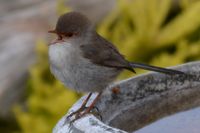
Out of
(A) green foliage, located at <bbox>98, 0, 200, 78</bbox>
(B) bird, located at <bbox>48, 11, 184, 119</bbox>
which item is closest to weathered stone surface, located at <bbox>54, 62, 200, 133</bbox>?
(B) bird, located at <bbox>48, 11, 184, 119</bbox>

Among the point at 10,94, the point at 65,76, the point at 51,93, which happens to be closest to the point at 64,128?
the point at 65,76

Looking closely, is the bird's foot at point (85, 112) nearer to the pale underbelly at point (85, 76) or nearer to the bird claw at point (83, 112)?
the bird claw at point (83, 112)

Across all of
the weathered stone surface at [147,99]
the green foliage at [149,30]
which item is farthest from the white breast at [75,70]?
the green foliage at [149,30]

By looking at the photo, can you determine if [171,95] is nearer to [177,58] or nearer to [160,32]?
[177,58]

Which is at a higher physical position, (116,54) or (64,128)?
(64,128)

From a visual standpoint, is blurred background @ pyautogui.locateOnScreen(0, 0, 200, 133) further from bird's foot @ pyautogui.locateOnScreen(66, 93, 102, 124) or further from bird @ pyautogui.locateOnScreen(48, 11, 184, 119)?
bird's foot @ pyautogui.locateOnScreen(66, 93, 102, 124)

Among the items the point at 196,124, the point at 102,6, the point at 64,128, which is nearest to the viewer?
the point at 64,128
